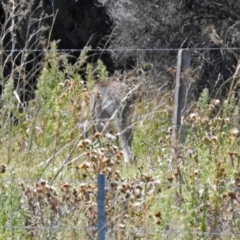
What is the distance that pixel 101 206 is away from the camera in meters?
6.17

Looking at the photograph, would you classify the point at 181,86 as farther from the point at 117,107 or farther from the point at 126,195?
the point at 126,195

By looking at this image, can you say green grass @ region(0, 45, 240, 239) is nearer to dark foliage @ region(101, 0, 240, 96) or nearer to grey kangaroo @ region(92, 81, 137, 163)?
grey kangaroo @ region(92, 81, 137, 163)

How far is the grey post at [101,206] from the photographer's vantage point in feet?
20.1

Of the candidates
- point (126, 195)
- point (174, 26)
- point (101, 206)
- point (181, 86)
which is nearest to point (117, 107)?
point (181, 86)

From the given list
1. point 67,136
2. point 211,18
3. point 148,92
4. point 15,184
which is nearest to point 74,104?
point 67,136

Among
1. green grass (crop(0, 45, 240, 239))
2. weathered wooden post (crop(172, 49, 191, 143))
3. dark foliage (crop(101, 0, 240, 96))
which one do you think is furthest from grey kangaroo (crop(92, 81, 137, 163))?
dark foliage (crop(101, 0, 240, 96))

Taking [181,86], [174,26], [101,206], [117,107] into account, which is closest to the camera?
[101,206]

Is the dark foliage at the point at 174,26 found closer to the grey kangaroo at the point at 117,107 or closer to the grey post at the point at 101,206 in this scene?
the grey kangaroo at the point at 117,107

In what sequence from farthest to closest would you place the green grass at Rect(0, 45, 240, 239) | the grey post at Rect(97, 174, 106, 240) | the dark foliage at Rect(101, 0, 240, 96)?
the dark foliage at Rect(101, 0, 240, 96), the green grass at Rect(0, 45, 240, 239), the grey post at Rect(97, 174, 106, 240)

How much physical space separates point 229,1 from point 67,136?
8032 mm

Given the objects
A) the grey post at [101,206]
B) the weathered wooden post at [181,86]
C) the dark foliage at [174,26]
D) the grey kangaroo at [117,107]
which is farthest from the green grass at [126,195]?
the dark foliage at [174,26]

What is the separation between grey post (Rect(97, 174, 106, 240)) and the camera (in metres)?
6.13

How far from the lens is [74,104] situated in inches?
386

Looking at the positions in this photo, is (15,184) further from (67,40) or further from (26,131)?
(67,40)
